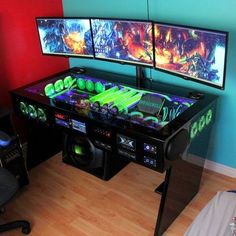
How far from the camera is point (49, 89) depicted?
2.34m

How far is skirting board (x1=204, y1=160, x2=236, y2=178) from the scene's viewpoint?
2410mm

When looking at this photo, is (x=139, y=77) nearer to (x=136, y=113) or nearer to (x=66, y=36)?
(x=136, y=113)

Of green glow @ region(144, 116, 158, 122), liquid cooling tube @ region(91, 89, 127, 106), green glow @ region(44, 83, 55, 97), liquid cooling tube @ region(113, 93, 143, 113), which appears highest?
green glow @ region(44, 83, 55, 97)

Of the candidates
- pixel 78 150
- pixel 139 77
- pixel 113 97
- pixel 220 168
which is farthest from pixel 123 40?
pixel 220 168

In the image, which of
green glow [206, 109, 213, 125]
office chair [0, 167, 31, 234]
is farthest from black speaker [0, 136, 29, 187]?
green glow [206, 109, 213, 125]

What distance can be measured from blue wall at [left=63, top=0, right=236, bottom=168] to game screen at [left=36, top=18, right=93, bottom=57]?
0.91 ft

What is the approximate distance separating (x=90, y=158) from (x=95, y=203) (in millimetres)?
348

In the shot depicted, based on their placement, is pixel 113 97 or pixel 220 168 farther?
pixel 220 168

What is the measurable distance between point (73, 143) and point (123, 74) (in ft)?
2.16

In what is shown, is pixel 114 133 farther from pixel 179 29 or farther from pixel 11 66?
pixel 11 66

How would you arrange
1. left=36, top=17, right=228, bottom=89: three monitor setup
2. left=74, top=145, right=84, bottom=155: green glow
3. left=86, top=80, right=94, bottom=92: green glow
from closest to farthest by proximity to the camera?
left=36, top=17, right=228, bottom=89: three monitor setup, left=86, top=80, right=94, bottom=92: green glow, left=74, top=145, right=84, bottom=155: green glow

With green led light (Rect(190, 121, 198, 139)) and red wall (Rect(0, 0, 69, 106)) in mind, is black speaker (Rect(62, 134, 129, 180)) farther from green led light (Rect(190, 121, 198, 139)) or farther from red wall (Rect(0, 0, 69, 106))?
green led light (Rect(190, 121, 198, 139))

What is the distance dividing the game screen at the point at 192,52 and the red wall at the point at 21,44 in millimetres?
1044

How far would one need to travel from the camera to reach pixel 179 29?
1.88 metres
